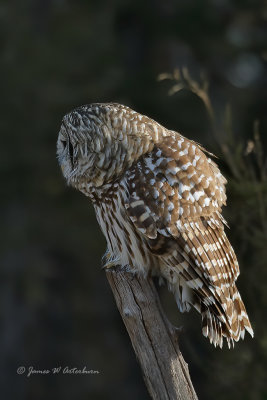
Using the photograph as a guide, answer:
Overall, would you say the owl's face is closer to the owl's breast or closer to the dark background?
the owl's breast

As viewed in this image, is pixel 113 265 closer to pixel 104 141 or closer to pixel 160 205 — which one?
pixel 160 205

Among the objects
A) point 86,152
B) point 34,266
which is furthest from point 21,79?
point 86,152

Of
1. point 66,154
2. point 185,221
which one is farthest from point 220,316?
point 66,154

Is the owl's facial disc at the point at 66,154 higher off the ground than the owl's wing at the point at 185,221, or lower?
higher

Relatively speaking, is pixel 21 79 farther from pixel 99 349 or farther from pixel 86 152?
pixel 86 152

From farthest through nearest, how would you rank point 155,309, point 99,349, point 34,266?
point 99,349
point 34,266
point 155,309

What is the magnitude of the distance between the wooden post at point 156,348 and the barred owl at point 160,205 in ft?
1.04

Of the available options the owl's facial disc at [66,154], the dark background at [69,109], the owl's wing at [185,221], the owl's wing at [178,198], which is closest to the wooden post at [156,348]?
the owl's wing at [185,221]

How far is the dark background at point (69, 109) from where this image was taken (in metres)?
13.6

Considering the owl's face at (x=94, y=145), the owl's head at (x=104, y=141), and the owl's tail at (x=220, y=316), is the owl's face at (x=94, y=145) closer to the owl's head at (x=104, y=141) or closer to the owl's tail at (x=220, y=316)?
the owl's head at (x=104, y=141)

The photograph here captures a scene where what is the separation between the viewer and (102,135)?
4.79 meters

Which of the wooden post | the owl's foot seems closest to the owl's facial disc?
the owl's foot

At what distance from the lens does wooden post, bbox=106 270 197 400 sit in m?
4.31

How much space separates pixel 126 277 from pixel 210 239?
0.54 metres
